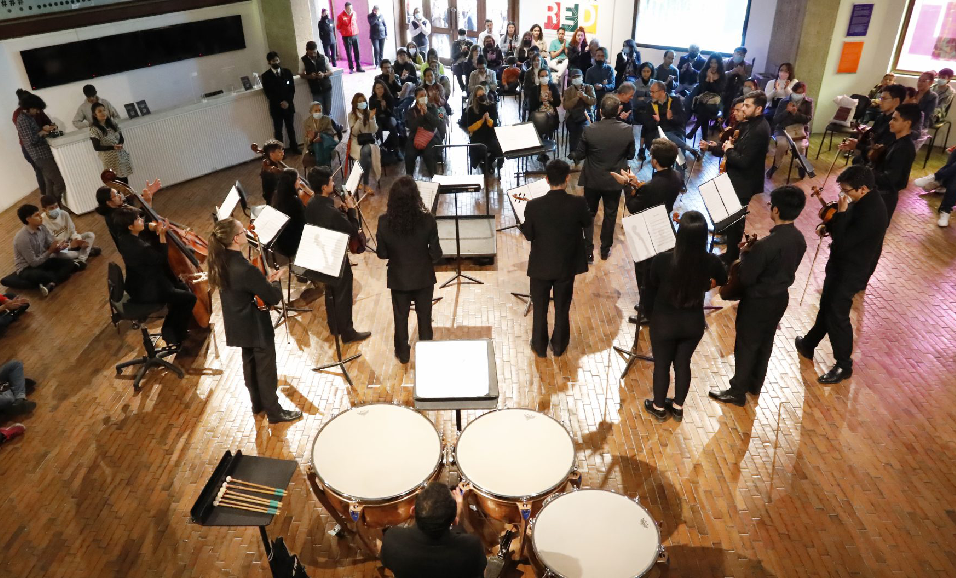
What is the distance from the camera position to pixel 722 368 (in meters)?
5.66

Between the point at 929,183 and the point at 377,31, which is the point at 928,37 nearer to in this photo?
the point at 929,183

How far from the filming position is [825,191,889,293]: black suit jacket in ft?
16.1

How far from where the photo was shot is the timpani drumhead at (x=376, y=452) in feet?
11.6

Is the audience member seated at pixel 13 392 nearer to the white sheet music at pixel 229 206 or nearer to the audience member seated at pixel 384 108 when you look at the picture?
the white sheet music at pixel 229 206

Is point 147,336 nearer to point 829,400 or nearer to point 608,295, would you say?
point 608,295

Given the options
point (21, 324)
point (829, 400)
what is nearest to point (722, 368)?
point (829, 400)

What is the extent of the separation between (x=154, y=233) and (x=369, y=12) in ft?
40.8

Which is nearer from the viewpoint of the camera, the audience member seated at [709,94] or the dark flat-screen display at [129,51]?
the dark flat-screen display at [129,51]

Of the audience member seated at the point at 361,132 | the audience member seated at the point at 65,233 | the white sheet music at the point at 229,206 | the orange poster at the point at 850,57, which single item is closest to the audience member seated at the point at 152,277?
the white sheet music at the point at 229,206

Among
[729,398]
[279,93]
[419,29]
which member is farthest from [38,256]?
[419,29]

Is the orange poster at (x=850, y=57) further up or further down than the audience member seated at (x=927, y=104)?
further up

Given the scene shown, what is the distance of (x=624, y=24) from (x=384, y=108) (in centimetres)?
668

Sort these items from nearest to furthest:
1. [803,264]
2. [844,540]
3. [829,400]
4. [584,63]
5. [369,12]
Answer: [844,540]
[829,400]
[803,264]
[584,63]
[369,12]

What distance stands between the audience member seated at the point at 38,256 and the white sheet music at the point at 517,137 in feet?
15.9
